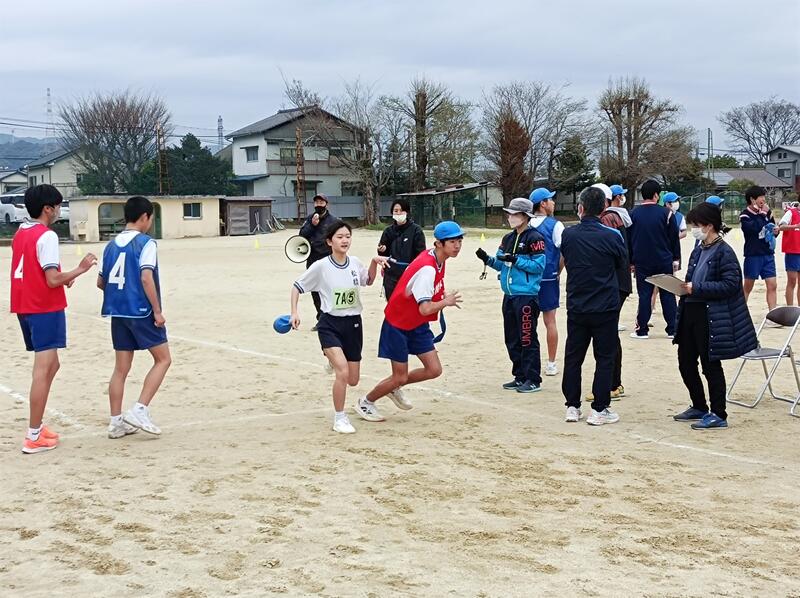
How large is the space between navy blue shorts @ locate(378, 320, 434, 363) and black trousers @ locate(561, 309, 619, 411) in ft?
3.86

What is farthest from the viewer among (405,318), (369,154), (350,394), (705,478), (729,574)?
(369,154)

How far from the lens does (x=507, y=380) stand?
920 cm

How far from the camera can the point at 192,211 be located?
51.9m

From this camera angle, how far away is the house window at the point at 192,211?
5150cm

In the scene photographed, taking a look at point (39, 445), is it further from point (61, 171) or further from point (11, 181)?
point (11, 181)

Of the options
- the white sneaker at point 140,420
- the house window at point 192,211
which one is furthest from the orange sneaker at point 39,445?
the house window at point 192,211

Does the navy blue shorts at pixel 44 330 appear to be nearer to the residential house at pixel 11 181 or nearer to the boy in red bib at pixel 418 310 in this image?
the boy in red bib at pixel 418 310

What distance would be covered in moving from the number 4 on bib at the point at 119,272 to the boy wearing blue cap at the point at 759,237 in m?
8.88

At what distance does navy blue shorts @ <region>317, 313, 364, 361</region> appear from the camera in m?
6.94

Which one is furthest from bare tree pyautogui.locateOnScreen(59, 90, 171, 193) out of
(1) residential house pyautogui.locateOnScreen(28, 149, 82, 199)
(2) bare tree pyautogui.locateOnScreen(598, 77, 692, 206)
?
(2) bare tree pyautogui.locateOnScreen(598, 77, 692, 206)

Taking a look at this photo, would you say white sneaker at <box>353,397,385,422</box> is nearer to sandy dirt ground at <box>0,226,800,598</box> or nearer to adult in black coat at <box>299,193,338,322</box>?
sandy dirt ground at <box>0,226,800,598</box>

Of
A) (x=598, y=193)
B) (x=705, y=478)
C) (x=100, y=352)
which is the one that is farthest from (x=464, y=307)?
(x=705, y=478)

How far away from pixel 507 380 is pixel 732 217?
48.2 m

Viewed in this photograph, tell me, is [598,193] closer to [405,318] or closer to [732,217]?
[405,318]
